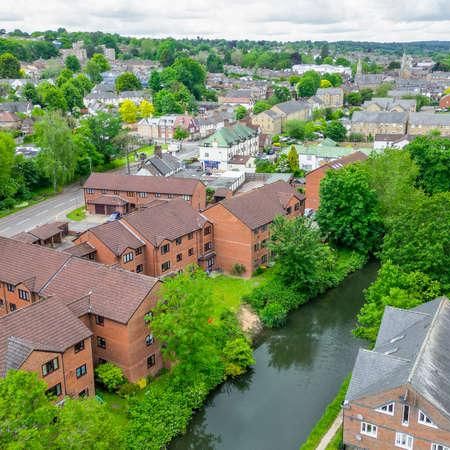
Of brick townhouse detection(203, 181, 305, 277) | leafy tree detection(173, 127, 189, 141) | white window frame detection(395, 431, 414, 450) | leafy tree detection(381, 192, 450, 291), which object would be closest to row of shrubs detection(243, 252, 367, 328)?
brick townhouse detection(203, 181, 305, 277)

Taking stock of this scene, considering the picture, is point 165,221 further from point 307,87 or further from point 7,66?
point 7,66

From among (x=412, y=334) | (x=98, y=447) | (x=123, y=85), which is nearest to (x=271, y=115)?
(x=123, y=85)

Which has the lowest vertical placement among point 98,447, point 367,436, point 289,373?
point 289,373

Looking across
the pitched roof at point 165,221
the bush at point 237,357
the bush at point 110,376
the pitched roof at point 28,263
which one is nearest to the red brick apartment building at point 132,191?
the pitched roof at point 165,221

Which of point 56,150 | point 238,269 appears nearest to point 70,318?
point 238,269

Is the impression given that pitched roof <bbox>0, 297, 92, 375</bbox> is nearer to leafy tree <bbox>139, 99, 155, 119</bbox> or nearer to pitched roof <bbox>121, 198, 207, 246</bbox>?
pitched roof <bbox>121, 198, 207, 246</bbox>

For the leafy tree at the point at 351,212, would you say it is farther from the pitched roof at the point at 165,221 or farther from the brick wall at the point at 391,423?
the brick wall at the point at 391,423

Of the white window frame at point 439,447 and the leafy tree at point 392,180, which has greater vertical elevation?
the leafy tree at point 392,180

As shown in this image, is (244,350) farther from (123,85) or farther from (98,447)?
(123,85)
